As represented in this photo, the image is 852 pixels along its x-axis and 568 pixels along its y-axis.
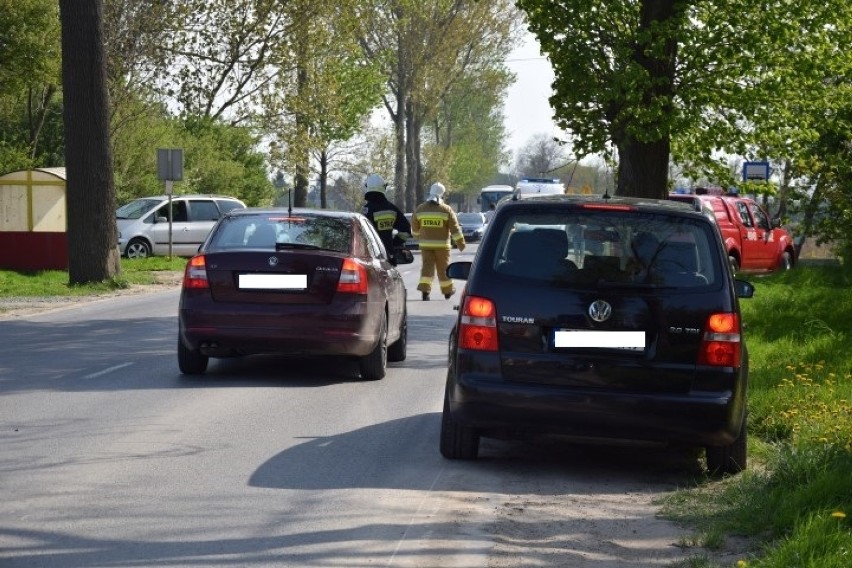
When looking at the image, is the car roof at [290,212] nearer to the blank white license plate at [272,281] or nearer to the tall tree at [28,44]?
the blank white license plate at [272,281]

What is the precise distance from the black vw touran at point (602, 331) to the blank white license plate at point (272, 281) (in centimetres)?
400

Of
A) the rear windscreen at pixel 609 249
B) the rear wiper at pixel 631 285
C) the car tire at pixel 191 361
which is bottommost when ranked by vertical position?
the car tire at pixel 191 361

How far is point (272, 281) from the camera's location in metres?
12.8

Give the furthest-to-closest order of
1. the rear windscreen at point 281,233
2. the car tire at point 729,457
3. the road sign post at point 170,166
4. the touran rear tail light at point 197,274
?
1. the road sign post at point 170,166
2. the rear windscreen at point 281,233
3. the touran rear tail light at point 197,274
4. the car tire at point 729,457

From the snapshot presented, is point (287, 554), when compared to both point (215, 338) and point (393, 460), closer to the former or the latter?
point (393, 460)

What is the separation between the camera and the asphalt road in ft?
22.1

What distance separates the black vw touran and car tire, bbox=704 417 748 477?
16mm

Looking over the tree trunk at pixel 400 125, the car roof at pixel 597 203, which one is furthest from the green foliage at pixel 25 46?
the car roof at pixel 597 203

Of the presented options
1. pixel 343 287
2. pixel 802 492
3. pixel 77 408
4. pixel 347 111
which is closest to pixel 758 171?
pixel 343 287

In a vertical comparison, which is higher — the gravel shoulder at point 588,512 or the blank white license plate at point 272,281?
the blank white license plate at point 272,281

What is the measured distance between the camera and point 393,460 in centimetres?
923

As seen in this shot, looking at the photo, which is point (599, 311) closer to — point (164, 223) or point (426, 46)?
point (164, 223)

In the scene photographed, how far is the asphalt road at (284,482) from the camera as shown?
6750 mm

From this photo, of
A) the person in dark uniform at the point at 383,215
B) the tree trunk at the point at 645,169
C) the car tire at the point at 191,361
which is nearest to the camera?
the car tire at the point at 191,361
